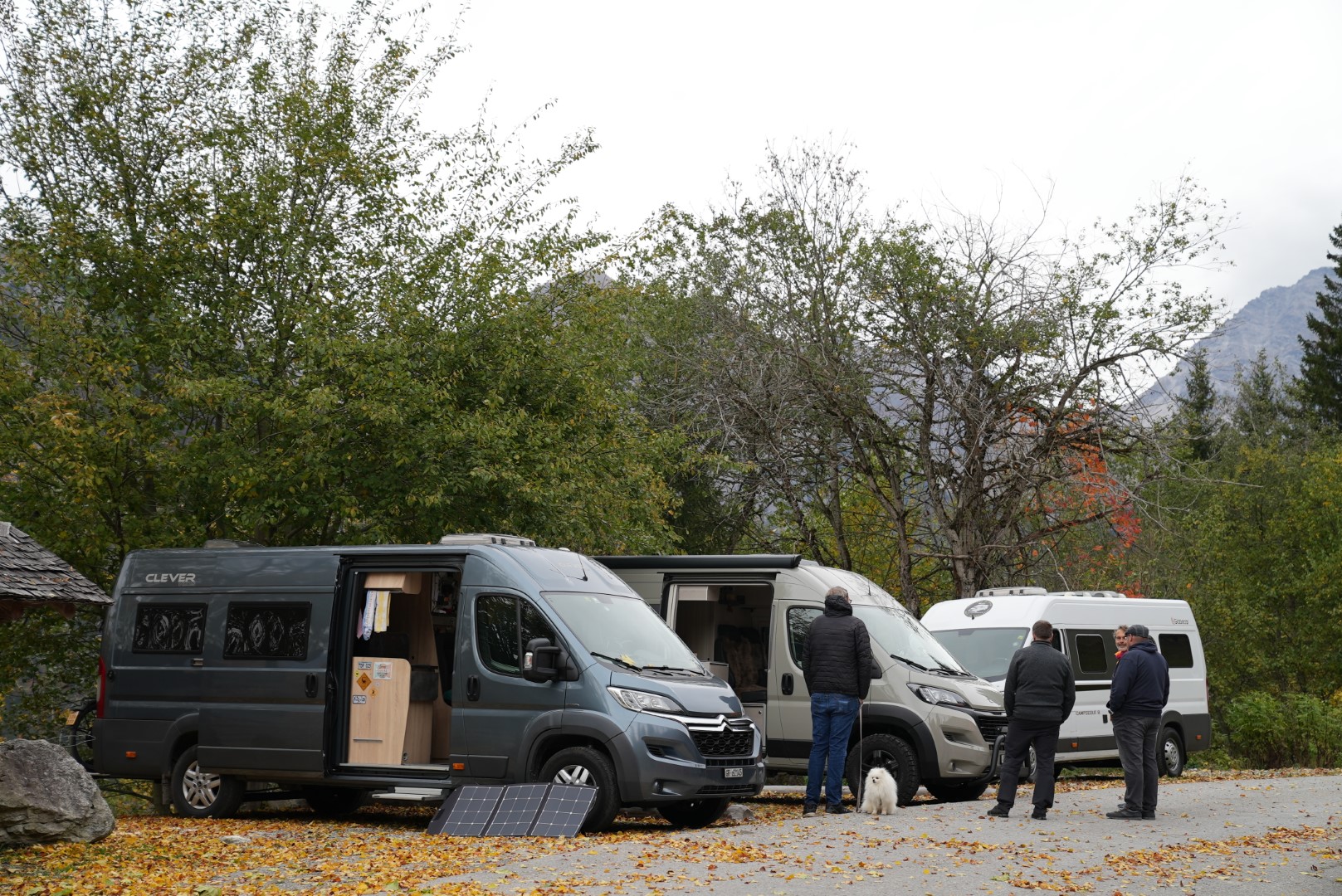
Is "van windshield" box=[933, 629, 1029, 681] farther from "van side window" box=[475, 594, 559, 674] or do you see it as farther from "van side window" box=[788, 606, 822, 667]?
"van side window" box=[475, 594, 559, 674]

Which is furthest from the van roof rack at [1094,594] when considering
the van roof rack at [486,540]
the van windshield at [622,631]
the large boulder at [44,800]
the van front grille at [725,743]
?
the large boulder at [44,800]

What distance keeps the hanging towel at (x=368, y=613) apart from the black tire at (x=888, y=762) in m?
4.93

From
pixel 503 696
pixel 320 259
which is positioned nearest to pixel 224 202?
pixel 320 259

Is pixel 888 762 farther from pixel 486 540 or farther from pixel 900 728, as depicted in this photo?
pixel 486 540

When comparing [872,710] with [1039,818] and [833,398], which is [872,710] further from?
[833,398]

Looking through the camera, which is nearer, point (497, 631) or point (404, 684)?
point (497, 631)

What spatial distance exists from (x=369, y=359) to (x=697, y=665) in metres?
6.33

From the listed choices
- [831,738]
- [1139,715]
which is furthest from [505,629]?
[1139,715]

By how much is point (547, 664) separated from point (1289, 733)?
17583 mm

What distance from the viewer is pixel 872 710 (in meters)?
13.9

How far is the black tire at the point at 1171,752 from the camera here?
20.1 meters

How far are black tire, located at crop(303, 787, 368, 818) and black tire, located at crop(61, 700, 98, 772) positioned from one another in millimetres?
2212

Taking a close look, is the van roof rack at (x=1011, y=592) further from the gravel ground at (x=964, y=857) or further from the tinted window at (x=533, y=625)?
the tinted window at (x=533, y=625)

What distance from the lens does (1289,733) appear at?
24.3m
